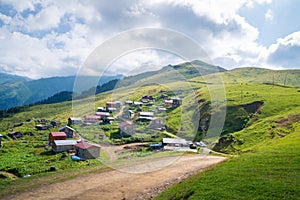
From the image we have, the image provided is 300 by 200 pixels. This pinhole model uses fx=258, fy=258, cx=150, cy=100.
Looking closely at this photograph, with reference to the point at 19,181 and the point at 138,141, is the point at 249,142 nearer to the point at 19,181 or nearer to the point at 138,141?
the point at 138,141

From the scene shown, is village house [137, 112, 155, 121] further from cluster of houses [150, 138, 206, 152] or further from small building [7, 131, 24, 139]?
small building [7, 131, 24, 139]

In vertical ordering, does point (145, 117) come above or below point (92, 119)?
above

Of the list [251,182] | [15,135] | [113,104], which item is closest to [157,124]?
[113,104]

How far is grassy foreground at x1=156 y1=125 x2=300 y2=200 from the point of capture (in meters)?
17.9

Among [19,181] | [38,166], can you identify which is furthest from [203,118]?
[19,181]

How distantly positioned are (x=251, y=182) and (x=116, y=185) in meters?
14.0

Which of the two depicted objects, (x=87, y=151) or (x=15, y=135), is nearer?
(x=87, y=151)

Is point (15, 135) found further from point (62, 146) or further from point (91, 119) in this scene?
point (91, 119)

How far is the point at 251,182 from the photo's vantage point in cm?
2006

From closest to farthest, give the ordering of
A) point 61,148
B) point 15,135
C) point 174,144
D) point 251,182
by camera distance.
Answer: point 251,182, point 61,148, point 174,144, point 15,135

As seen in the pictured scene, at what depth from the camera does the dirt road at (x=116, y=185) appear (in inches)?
977

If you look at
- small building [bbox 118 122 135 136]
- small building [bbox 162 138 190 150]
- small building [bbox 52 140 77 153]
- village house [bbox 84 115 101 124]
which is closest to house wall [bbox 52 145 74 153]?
small building [bbox 52 140 77 153]

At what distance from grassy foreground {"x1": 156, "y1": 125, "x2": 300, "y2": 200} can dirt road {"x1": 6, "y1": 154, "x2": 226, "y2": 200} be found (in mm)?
3670

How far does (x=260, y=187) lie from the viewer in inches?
738
